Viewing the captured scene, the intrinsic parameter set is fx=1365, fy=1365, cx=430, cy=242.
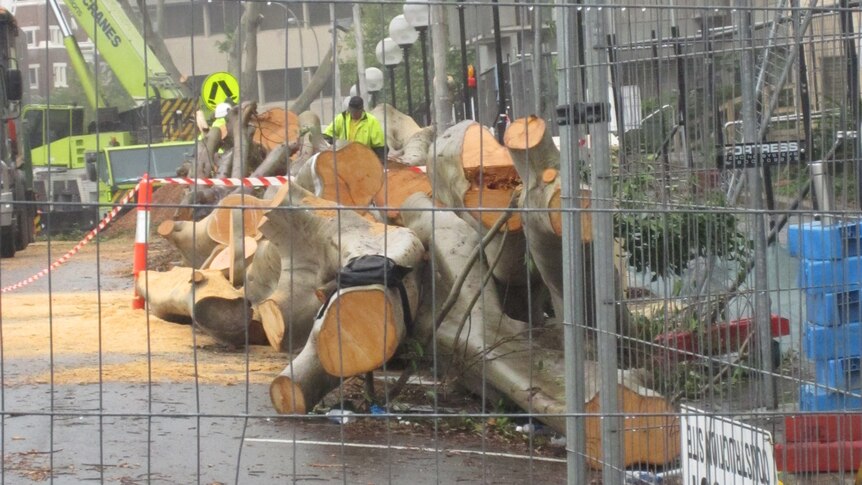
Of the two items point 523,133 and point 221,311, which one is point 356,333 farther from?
point 221,311

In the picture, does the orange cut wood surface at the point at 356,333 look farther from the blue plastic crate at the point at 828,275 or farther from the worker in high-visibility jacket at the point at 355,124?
the blue plastic crate at the point at 828,275

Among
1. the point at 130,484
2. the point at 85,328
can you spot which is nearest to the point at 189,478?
the point at 130,484

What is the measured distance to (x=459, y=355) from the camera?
24.3 ft

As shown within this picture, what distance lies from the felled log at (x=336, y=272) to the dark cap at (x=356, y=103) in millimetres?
490

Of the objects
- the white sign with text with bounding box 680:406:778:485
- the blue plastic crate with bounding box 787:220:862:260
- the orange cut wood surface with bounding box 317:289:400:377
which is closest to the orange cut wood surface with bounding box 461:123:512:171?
the orange cut wood surface with bounding box 317:289:400:377

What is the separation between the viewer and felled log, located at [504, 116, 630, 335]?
19.0 feet

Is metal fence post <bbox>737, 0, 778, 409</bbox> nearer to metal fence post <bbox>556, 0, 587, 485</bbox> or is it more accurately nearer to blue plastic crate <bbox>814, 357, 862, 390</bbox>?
blue plastic crate <bbox>814, 357, 862, 390</bbox>

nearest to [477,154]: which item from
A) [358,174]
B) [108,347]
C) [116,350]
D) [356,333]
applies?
[358,174]

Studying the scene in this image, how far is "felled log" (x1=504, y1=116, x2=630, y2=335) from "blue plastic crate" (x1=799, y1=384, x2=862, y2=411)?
3.93ft

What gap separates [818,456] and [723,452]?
26.3 inches

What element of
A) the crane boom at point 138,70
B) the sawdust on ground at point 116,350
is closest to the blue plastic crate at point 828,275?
the crane boom at point 138,70

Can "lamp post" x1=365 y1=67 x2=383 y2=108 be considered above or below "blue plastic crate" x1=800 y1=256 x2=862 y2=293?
above

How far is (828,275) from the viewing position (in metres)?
5.13

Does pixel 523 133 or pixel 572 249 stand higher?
pixel 523 133
